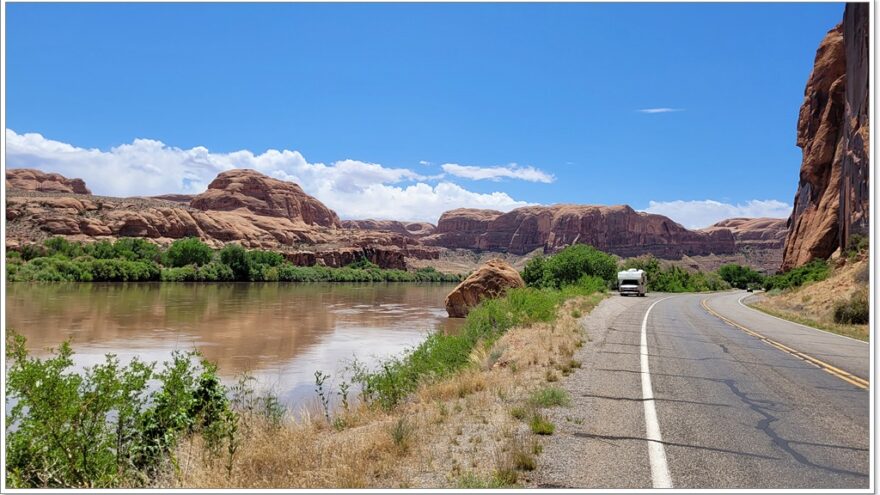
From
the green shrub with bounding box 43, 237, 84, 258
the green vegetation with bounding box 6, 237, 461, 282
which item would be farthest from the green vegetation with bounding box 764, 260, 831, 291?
the green shrub with bounding box 43, 237, 84, 258

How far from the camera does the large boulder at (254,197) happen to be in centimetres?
17438

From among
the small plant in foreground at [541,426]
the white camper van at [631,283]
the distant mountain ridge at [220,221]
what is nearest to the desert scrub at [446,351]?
the small plant in foreground at [541,426]

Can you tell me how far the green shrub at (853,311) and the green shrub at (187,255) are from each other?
80.8 m

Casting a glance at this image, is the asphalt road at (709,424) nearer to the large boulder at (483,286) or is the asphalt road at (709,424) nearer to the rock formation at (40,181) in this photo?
the large boulder at (483,286)

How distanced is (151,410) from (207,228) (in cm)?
12608

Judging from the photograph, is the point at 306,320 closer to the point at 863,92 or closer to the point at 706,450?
the point at 706,450

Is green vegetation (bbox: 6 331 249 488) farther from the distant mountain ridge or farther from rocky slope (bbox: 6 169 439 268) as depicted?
the distant mountain ridge

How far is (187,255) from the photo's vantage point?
8538cm

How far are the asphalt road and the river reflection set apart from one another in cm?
693

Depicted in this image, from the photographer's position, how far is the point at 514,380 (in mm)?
9219

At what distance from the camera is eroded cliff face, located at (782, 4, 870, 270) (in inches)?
1391

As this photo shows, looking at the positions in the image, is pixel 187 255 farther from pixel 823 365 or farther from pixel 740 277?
pixel 740 277

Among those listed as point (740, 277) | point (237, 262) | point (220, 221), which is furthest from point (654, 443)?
point (220, 221)

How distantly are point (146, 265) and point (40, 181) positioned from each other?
129 meters
